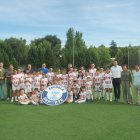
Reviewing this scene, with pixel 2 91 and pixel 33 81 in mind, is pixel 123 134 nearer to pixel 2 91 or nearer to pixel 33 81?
pixel 33 81

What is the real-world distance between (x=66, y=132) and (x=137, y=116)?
360 cm

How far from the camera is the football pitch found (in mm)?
8344

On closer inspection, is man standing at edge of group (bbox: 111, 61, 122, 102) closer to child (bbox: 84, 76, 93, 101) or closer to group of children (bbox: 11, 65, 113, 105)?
group of children (bbox: 11, 65, 113, 105)

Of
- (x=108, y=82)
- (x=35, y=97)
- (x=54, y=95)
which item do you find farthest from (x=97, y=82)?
(x=35, y=97)

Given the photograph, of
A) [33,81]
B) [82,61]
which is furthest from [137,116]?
[82,61]

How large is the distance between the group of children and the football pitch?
2.75 m

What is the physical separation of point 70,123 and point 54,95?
16.9ft

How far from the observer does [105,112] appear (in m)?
12.2

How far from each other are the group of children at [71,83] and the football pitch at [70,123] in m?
2.75

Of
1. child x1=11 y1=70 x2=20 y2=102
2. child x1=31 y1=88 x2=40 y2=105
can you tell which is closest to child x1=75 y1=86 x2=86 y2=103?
child x1=31 y1=88 x2=40 y2=105

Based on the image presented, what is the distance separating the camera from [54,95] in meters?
15.0

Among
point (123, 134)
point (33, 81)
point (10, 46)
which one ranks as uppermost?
point (10, 46)

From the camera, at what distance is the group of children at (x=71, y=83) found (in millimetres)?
16062

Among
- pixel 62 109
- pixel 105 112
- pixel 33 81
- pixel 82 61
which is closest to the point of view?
pixel 105 112
